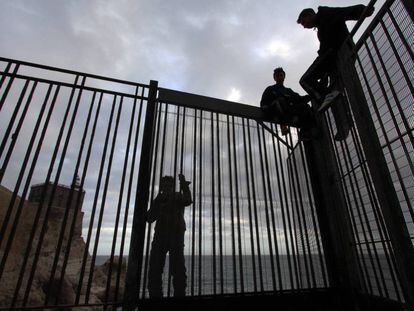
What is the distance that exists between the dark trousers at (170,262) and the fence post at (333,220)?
1.72 metres

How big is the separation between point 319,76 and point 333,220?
5.84 feet

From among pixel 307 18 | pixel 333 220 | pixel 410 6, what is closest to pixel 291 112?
pixel 307 18

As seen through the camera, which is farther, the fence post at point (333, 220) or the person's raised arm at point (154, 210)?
the fence post at point (333, 220)

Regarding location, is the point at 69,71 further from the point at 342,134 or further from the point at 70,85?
the point at 342,134

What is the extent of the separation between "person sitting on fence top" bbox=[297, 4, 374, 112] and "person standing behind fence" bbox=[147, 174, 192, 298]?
6.42ft

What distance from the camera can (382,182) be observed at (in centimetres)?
213

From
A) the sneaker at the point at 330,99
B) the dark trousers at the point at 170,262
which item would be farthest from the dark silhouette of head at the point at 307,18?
the dark trousers at the point at 170,262

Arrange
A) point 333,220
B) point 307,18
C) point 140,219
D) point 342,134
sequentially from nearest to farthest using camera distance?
point 140,219 < point 342,134 < point 333,220 < point 307,18

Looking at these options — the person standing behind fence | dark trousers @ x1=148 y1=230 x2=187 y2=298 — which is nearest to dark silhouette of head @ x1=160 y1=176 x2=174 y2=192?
the person standing behind fence

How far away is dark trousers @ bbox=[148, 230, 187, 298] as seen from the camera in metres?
2.61

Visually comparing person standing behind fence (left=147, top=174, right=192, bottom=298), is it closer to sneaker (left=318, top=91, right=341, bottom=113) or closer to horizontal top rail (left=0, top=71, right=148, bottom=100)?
horizontal top rail (left=0, top=71, right=148, bottom=100)

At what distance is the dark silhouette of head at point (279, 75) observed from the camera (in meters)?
4.29

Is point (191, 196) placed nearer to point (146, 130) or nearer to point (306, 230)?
point (146, 130)

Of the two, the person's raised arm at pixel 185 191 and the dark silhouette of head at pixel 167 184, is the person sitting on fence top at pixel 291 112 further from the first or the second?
the dark silhouette of head at pixel 167 184
